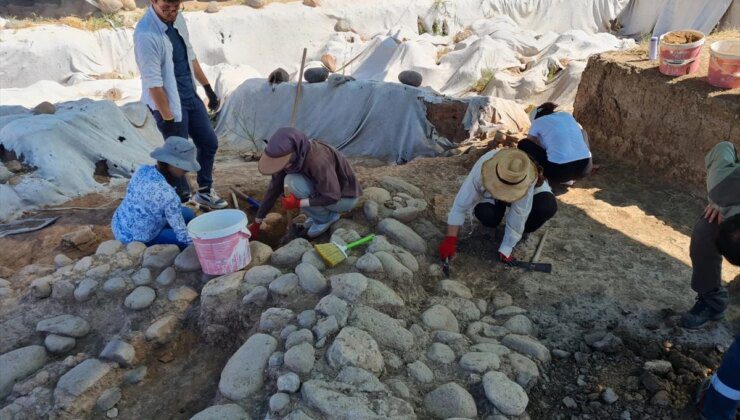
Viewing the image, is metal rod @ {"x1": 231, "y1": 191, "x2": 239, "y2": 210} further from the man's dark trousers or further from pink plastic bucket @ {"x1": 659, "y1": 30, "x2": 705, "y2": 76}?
pink plastic bucket @ {"x1": 659, "y1": 30, "x2": 705, "y2": 76}

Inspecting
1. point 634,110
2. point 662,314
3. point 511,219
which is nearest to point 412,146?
point 634,110

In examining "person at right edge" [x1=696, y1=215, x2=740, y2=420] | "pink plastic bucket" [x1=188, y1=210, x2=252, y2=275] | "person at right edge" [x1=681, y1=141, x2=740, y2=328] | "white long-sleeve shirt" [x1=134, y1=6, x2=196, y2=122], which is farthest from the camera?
"white long-sleeve shirt" [x1=134, y1=6, x2=196, y2=122]

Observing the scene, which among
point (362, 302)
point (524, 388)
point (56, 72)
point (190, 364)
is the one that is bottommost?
point (56, 72)

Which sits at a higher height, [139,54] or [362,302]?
[139,54]

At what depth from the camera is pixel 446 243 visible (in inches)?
125

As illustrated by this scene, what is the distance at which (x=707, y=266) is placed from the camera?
261cm

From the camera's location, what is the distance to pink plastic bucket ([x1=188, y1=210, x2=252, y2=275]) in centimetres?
274

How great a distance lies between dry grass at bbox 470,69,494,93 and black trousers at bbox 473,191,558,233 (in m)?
6.29

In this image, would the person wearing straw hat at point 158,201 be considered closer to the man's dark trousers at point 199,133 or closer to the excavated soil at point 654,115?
the man's dark trousers at point 199,133

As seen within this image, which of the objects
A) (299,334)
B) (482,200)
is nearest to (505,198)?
(482,200)

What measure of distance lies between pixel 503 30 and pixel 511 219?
9.63 metres

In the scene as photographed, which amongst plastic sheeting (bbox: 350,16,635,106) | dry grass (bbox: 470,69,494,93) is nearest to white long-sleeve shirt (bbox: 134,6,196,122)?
plastic sheeting (bbox: 350,16,635,106)

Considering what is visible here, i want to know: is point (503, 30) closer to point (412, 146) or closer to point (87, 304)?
point (412, 146)

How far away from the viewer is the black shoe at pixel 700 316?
2668 mm
